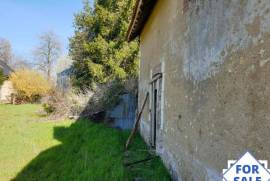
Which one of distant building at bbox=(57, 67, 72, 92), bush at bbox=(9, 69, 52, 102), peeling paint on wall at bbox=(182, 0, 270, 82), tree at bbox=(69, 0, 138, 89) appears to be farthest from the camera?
bush at bbox=(9, 69, 52, 102)

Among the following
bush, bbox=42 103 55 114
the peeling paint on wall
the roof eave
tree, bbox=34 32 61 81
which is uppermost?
tree, bbox=34 32 61 81

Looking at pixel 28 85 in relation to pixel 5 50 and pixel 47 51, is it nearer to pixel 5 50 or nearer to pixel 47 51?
pixel 47 51

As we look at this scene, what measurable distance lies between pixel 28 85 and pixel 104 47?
11002 mm

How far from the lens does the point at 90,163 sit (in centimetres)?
732

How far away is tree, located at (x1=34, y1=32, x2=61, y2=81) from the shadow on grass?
136ft

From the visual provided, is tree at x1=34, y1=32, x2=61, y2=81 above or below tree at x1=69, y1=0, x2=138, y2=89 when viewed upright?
above

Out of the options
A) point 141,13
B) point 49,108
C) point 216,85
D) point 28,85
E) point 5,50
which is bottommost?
point 49,108

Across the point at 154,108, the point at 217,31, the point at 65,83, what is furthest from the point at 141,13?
the point at 65,83

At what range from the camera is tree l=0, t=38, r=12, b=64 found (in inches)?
2141

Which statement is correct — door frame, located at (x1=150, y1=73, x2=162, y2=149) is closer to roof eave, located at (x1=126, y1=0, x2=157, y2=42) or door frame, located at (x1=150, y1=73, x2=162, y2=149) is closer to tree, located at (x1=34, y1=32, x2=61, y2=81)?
roof eave, located at (x1=126, y1=0, x2=157, y2=42)

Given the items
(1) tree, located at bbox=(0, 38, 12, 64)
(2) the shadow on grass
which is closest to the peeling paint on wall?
(2) the shadow on grass

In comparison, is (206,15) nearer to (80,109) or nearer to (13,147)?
(13,147)

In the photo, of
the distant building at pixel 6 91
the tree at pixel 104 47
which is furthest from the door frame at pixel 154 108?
the distant building at pixel 6 91

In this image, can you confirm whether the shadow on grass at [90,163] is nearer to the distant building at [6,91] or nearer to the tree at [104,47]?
the tree at [104,47]
